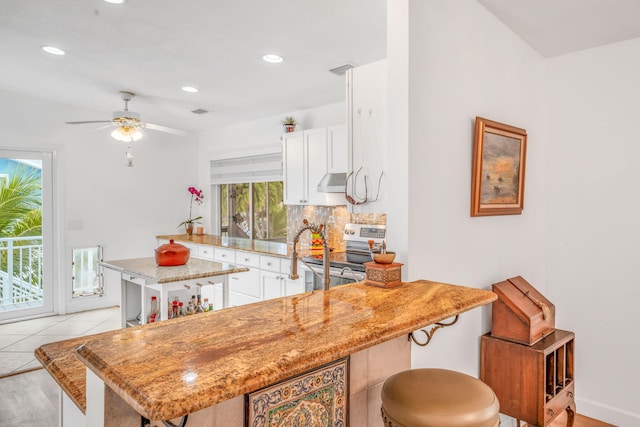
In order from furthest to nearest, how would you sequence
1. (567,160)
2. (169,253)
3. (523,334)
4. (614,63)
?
1. (169,253)
2. (567,160)
3. (614,63)
4. (523,334)

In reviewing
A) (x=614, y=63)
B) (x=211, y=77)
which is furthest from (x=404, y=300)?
(x=211, y=77)

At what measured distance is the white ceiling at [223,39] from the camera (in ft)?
7.77

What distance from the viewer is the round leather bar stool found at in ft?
3.95

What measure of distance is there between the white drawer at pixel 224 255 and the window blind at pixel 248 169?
109 centimetres

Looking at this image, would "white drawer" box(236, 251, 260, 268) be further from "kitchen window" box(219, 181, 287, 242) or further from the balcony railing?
the balcony railing

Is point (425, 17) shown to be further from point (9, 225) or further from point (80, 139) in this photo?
point (9, 225)

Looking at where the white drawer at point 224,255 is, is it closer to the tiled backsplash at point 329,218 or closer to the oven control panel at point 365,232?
the tiled backsplash at point 329,218

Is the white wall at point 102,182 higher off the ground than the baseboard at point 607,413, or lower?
higher

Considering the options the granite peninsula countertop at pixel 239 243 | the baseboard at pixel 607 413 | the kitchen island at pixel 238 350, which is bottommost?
the baseboard at pixel 607 413

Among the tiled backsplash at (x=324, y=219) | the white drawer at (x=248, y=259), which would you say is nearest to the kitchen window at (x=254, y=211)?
the tiled backsplash at (x=324, y=219)

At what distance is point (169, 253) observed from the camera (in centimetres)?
315

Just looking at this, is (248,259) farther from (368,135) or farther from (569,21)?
(569,21)

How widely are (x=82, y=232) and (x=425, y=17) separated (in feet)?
16.5

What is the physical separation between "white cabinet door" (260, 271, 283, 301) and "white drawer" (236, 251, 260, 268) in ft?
0.51
